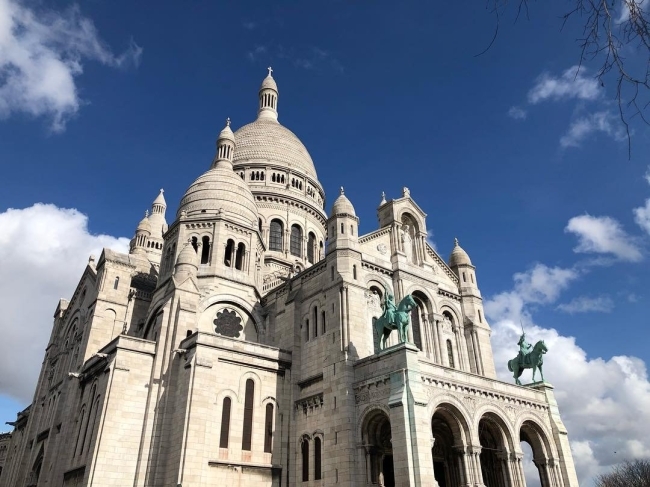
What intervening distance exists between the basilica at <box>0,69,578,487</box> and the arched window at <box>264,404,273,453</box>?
128 mm

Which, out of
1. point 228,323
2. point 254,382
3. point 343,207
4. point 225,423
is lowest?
point 225,423

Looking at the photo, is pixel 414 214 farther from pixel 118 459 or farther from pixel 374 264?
pixel 118 459

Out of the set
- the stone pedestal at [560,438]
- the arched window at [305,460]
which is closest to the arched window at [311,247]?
the arched window at [305,460]

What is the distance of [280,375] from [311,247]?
2254 centimetres

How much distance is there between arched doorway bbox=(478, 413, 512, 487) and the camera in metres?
28.3

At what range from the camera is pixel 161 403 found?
3009cm

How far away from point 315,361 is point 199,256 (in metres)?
12.4

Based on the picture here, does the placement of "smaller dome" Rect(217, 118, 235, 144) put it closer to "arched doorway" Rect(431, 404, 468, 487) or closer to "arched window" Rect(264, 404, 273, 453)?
"arched window" Rect(264, 404, 273, 453)

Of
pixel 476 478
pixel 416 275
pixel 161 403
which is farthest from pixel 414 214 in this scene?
pixel 161 403

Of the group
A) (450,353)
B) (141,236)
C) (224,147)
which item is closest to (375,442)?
(450,353)

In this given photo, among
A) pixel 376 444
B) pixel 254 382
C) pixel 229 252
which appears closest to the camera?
pixel 376 444

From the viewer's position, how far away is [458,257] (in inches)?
1588

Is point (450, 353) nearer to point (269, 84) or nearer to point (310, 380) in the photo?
point (310, 380)

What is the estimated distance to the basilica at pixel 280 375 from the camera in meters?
27.2
